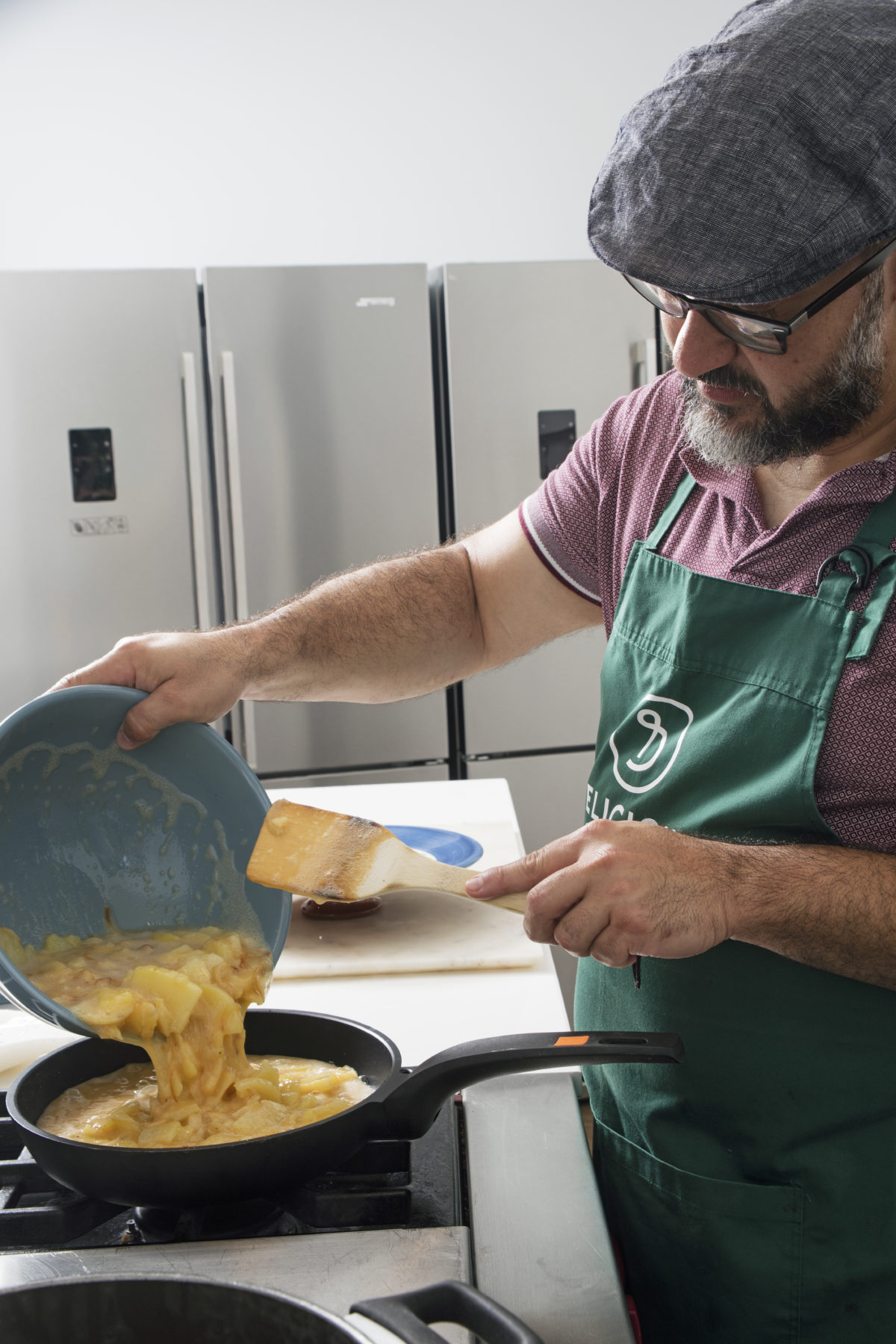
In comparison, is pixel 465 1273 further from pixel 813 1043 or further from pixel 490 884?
pixel 813 1043

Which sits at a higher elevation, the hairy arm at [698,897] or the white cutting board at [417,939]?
the hairy arm at [698,897]

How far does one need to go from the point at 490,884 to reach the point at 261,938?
25cm

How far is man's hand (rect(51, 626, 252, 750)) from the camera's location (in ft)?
Answer: 3.26

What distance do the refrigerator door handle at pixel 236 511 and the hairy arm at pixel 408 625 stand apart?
1524mm

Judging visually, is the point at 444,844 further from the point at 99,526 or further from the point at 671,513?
the point at 99,526

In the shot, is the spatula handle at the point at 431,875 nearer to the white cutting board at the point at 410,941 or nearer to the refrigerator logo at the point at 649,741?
the refrigerator logo at the point at 649,741

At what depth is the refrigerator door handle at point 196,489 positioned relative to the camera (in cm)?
293

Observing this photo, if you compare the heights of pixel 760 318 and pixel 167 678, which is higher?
pixel 760 318

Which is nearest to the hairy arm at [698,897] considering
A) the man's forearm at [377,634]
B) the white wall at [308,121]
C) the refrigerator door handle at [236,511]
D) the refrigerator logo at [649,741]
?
the refrigerator logo at [649,741]

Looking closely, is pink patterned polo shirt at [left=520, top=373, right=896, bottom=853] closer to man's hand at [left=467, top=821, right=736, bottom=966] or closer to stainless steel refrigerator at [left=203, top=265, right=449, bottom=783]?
man's hand at [left=467, top=821, right=736, bottom=966]

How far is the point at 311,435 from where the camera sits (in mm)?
3014

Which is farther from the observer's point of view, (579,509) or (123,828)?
(579,509)

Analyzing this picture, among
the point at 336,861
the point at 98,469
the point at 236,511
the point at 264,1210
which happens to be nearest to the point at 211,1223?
the point at 264,1210

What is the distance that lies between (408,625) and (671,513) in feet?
1.26
